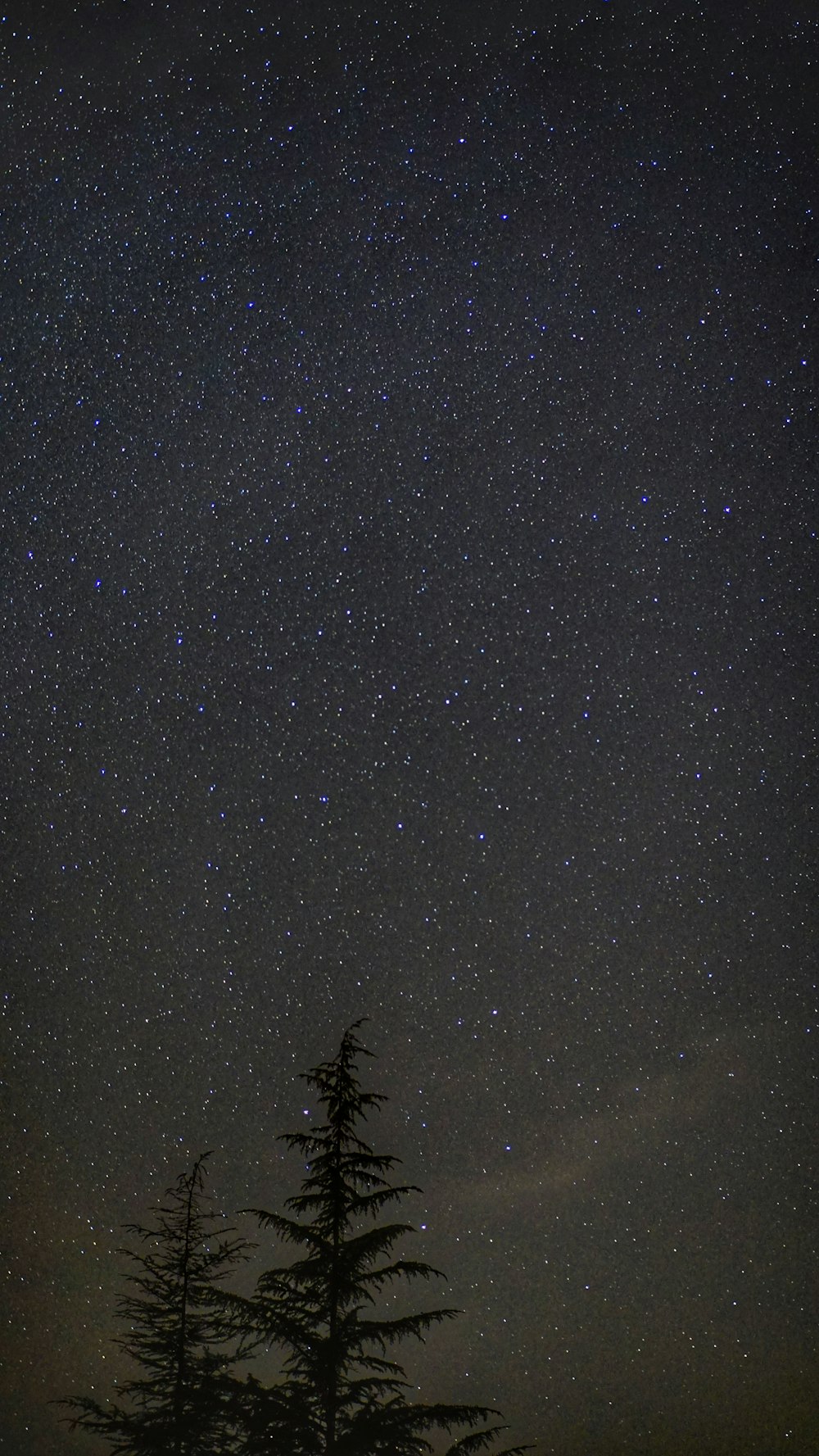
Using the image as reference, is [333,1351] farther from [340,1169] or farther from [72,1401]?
[72,1401]

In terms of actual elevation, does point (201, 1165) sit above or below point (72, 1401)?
above

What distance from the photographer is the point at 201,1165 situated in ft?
56.3

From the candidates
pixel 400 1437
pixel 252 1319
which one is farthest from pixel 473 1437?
pixel 252 1319

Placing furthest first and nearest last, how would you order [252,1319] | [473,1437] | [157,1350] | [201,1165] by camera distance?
[201,1165] < [157,1350] < [252,1319] < [473,1437]

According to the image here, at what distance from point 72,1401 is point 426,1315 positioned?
6.04m

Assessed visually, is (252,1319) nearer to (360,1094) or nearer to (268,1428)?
(268,1428)

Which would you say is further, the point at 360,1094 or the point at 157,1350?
the point at 157,1350

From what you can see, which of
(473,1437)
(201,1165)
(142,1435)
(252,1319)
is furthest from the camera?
(201,1165)

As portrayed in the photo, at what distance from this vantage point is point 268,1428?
10227 mm

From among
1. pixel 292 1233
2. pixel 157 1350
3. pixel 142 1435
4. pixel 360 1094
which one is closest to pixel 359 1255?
pixel 292 1233

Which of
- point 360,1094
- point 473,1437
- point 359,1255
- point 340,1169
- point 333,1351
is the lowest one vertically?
point 473,1437

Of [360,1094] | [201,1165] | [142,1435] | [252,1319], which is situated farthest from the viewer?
[201,1165]

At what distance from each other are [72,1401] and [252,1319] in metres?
5.18

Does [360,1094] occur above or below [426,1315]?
above
